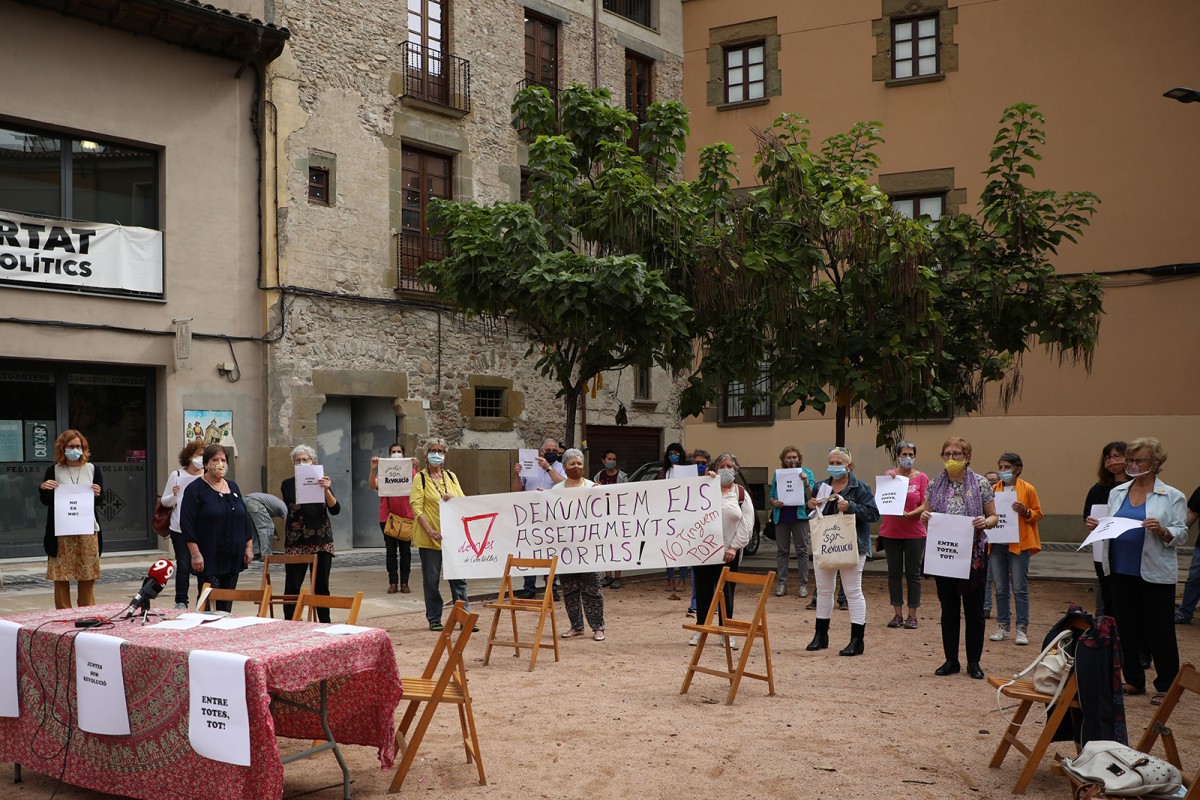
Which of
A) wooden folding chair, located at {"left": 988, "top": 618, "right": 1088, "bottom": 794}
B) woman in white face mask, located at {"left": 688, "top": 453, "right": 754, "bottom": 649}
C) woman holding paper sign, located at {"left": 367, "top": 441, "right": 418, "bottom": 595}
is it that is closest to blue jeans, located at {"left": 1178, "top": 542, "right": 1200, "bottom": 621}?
woman in white face mask, located at {"left": 688, "top": 453, "right": 754, "bottom": 649}

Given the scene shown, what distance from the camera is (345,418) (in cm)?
1855

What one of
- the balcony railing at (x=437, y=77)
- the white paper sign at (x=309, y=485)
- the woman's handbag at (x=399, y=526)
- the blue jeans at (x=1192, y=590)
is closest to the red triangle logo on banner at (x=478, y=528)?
Answer: the white paper sign at (x=309, y=485)

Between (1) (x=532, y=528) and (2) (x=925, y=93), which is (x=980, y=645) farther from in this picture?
(2) (x=925, y=93)

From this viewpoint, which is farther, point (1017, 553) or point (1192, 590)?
point (1192, 590)

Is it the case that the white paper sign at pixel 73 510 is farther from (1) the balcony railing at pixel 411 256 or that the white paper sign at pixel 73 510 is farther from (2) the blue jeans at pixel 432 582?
(1) the balcony railing at pixel 411 256

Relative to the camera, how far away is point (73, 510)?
9648mm

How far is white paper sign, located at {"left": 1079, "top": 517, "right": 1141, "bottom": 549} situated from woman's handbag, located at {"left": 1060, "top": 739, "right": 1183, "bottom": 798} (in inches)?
91.7

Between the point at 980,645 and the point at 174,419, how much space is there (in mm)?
11394

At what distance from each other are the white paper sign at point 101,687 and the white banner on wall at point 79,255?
1049 cm

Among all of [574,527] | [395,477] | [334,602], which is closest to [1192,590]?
[574,527]

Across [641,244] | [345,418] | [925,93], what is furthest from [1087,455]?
[345,418]

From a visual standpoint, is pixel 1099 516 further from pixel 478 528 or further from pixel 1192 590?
pixel 478 528

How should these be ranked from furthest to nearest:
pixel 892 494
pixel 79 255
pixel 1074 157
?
pixel 1074 157 < pixel 79 255 < pixel 892 494

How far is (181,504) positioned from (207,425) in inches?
303
